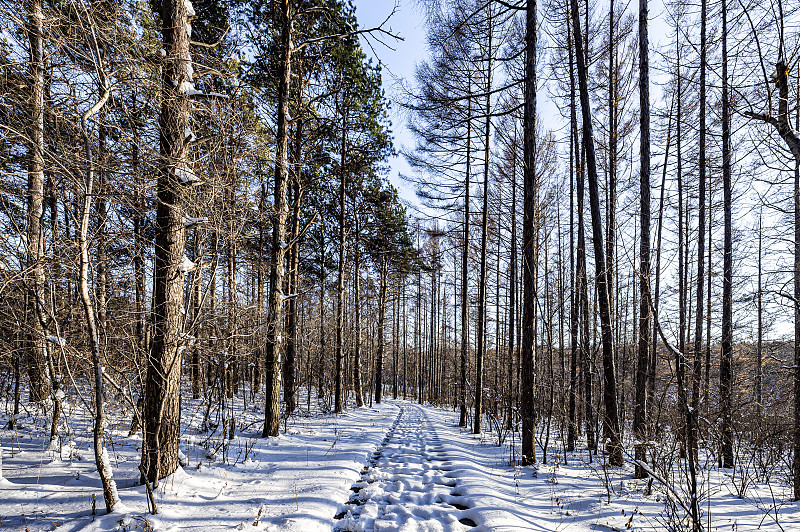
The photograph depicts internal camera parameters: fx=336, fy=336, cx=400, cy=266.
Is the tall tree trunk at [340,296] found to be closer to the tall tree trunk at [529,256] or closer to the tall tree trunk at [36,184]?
the tall tree trunk at [529,256]

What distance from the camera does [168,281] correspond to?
4039 mm

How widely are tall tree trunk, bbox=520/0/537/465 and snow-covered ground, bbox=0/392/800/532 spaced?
1.93 ft

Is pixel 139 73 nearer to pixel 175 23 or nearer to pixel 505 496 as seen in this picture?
pixel 175 23

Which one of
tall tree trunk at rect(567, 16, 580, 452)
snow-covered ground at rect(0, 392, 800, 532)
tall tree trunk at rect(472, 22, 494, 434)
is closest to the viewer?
snow-covered ground at rect(0, 392, 800, 532)

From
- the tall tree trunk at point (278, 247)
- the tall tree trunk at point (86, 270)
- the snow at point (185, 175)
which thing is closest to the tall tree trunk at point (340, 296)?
the tall tree trunk at point (278, 247)

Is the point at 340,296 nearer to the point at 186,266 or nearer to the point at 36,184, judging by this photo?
the point at 186,266

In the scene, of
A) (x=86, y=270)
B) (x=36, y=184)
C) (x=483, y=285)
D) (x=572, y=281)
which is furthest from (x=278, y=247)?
(x=572, y=281)

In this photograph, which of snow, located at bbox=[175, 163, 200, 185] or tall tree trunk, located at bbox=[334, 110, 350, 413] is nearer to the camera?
snow, located at bbox=[175, 163, 200, 185]

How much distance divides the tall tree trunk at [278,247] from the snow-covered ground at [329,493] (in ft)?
3.06

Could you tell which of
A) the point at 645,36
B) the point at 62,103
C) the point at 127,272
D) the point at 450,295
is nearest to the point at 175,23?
the point at 62,103

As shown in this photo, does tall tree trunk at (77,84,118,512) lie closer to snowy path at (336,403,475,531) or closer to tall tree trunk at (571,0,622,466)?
snowy path at (336,403,475,531)

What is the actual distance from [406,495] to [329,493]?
3.20ft

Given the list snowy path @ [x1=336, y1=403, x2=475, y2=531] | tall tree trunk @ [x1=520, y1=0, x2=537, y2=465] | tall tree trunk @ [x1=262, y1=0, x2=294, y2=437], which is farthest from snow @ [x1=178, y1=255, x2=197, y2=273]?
tall tree trunk @ [x1=520, y1=0, x2=537, y2=465]

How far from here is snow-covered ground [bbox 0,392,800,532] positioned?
3330mm
